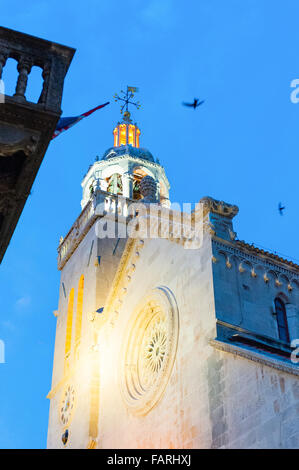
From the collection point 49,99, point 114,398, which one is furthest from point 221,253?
point 49,99

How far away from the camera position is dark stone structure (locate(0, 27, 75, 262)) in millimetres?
7887

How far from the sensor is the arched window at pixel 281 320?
59.4 feet

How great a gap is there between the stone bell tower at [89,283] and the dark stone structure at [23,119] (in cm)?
1527

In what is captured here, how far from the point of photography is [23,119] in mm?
7941

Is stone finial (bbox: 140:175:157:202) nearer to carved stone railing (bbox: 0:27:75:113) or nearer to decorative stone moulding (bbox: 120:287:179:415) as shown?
decorative stone moulding (bbox: 120:287:179:415)

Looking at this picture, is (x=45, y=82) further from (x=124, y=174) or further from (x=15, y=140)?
(x=124, y=174)

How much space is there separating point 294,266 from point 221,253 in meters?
2.92

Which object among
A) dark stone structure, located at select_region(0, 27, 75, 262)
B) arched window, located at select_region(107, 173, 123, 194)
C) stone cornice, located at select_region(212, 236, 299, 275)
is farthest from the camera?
arched window, located at select_region(107, 173, 123, 194)

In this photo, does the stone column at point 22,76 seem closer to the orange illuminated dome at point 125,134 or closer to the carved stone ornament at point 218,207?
the carved stone ornament at point 218,207

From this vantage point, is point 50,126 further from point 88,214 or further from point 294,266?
point 88,214

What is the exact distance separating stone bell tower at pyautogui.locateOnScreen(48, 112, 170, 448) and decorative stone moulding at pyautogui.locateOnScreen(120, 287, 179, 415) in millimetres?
2554

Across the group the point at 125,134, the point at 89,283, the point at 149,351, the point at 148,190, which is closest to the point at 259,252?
the point at 149,351

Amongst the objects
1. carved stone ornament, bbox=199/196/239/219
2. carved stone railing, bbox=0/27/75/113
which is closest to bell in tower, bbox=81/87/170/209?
carved stone ornament, bbox=199/196/239/219

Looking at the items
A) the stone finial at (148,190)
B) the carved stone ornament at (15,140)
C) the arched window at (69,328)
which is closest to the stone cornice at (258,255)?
the stone finial at (148,190)
